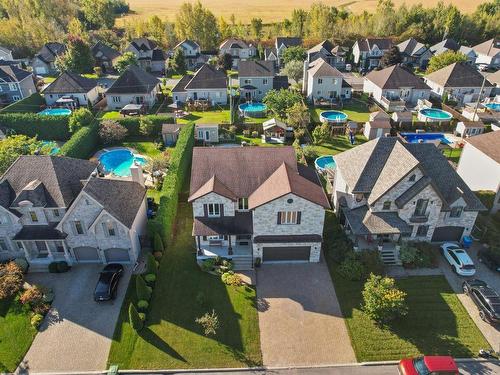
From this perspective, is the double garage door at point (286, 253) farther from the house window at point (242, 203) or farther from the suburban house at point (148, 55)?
the suburban house at point (148, 55)

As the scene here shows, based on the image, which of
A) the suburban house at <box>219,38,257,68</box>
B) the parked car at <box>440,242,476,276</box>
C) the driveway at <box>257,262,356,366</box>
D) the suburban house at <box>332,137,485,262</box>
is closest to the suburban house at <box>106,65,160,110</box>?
the suburban house at <box>219,38,257,68</box>

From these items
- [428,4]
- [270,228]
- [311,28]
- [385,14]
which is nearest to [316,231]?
[270,228]

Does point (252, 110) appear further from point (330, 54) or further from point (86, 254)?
point (330, 54)

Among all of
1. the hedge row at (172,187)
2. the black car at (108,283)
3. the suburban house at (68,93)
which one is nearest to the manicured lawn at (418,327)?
the hedge row at (172,187)

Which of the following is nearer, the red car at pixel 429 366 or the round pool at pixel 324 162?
the red car at pixel 429 366

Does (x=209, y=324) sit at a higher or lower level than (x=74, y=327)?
higher

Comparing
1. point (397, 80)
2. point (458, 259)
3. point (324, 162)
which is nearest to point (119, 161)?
point (324, 162)

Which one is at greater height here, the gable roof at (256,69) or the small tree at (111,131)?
the gable roof at (256,69)
